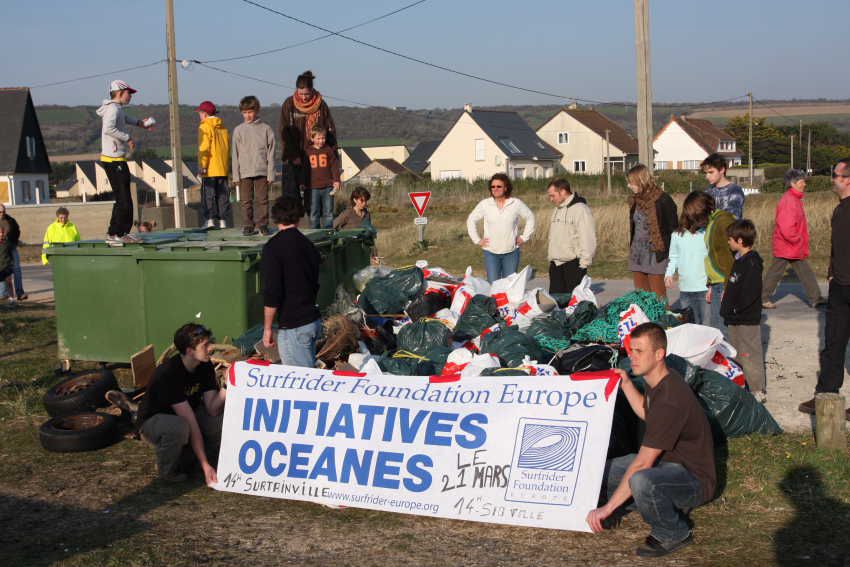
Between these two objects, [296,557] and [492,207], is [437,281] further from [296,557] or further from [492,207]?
[296,557]

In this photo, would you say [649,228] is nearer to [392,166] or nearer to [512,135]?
[512,135]

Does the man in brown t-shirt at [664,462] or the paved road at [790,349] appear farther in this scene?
the paved road at [790,349]

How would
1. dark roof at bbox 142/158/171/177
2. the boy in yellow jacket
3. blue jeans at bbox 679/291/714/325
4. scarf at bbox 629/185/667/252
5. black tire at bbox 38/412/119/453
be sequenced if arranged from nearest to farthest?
black tire at bbox 38/412/119/453, blue jeans at bbox 679/291/714/325, scarf at bbox 629/185/667/252, the boy in yellow jacket, dark roof at bbox 142/158/171/177

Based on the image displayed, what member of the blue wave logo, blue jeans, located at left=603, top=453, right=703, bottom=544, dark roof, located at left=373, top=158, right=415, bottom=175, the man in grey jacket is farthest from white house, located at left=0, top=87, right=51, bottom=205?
blue jeans, located at left=603, top=453, right=703, bottom=544

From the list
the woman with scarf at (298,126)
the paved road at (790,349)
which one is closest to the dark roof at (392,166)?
the paved road at (790,349)

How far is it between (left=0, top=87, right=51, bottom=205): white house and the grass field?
5658 cm

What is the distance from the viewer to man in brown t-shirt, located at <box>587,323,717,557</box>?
484 cm

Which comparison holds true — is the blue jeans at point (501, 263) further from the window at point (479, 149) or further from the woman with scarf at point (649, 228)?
the window at point (479, 149)

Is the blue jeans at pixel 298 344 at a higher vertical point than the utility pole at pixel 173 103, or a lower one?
lower

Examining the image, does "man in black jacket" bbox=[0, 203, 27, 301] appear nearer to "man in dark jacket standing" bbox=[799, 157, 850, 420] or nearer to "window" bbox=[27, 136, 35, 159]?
"man in dark jacket standing" bbox=[799, 157, 850, 420]

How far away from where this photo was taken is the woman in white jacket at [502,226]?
9.98 m

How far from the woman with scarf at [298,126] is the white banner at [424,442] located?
519cm

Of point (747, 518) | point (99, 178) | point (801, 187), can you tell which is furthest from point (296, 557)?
point (99, 178)

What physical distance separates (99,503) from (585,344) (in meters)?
3.97
